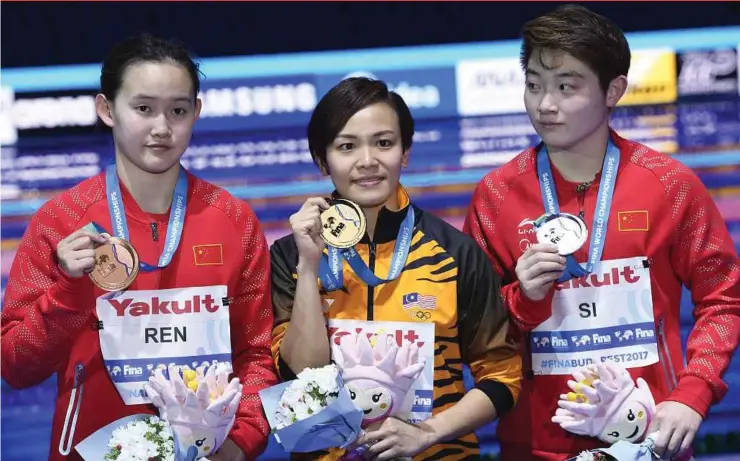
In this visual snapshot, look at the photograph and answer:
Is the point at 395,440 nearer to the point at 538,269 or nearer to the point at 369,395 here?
the point at 369,395

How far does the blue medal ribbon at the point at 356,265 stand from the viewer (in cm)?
304

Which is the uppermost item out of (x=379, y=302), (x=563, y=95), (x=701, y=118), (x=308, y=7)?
(x=308, y=7)

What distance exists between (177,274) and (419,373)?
2.30ft

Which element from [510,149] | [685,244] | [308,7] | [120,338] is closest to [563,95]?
[685,244]

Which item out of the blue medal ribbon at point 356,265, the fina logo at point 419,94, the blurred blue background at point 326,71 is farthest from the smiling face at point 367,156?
the fina logo at point 419,94

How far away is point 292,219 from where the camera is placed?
297cm

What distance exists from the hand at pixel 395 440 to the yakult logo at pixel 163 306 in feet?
1.79

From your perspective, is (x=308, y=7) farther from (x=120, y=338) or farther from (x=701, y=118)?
(x=120, y=338)

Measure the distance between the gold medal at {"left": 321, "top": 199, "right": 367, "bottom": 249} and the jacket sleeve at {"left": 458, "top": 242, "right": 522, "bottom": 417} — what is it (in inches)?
12.5

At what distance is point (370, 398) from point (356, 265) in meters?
0.40

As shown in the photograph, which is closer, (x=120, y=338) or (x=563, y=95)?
(x=120, y=338)

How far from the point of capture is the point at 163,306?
2990 millimetres

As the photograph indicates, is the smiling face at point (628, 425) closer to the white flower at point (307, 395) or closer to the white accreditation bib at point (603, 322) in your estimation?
the white accreditation bib at point (603, 322)

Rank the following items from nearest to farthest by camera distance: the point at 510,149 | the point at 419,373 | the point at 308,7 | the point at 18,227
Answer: the point at 419,373 < the point at 18,227 < the point at 510,149 < the point at 308,7
